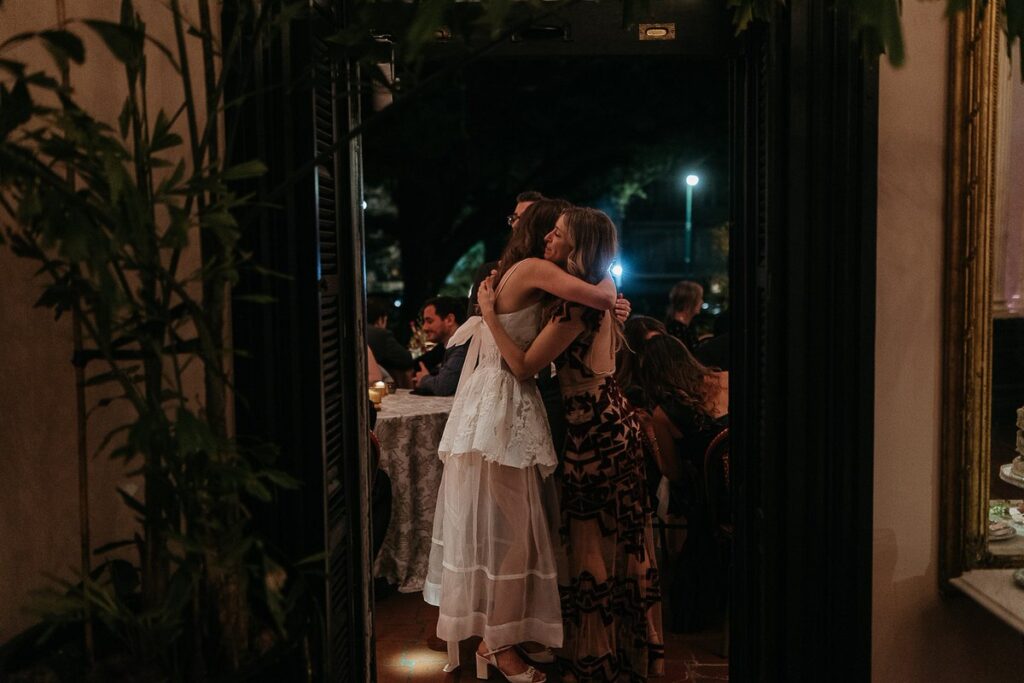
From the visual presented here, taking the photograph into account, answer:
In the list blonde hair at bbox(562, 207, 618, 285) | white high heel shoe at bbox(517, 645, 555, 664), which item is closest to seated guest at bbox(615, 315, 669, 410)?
blonde hair at bbox(562, 207, 618, 285)

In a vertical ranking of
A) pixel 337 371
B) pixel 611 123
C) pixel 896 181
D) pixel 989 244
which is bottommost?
pixel 337 371

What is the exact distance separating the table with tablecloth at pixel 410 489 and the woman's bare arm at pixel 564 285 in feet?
4.55

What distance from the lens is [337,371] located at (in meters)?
2.40

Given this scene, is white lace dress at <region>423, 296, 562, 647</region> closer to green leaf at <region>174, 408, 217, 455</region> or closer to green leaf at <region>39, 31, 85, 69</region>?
green leaf at <region>174, 408, 217, 455</region>

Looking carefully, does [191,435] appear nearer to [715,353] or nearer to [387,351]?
[715,353]

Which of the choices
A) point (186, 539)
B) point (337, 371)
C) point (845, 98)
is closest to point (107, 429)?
point (337, 371)

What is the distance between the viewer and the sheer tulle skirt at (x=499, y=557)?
3.67 m

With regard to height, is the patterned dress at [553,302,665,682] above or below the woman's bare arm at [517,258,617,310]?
below

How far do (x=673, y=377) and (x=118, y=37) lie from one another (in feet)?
11.2

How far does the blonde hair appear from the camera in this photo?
363 cm

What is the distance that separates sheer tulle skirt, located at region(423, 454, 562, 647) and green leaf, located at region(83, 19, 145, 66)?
8.38ft

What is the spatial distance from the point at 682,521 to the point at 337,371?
3.02m

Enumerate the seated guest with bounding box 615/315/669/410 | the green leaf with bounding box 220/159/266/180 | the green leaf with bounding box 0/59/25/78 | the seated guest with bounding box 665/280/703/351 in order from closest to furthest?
the green leaf with bounding box 0/59/25/78 → the green leaf with bounding box 220/159/266/180 → the seated guest with bounding box 615/315/669/410 → the seated guest with bounding box 665/280/703/351

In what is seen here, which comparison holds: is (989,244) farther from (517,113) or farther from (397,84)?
(517,113)
